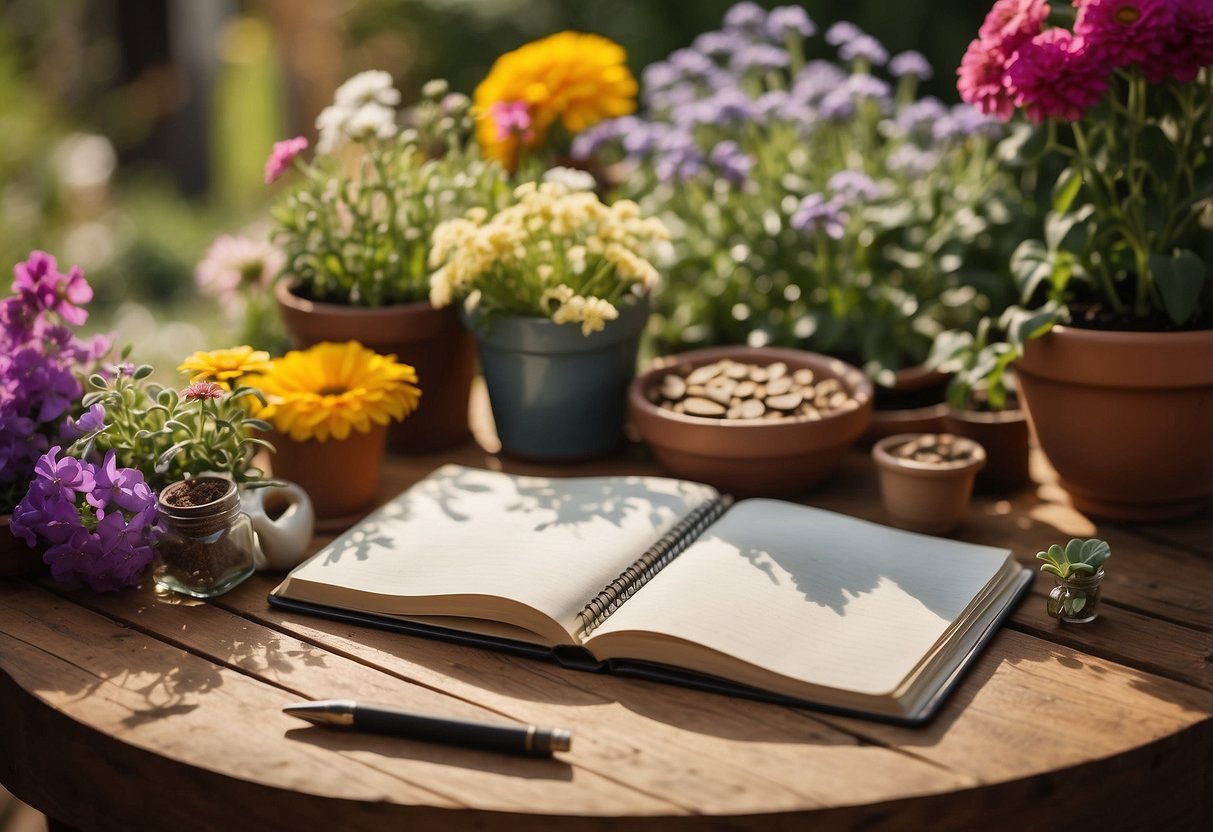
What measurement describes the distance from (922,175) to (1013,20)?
51 centimetres

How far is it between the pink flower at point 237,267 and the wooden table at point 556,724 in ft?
2.30

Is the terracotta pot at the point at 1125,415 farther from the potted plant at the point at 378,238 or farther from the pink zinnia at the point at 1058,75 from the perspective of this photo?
the potted plant at the point at 378,238

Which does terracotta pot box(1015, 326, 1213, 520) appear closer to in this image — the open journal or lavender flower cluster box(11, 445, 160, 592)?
the open journal

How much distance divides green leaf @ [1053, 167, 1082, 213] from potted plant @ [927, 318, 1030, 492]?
→ 0.59 ft

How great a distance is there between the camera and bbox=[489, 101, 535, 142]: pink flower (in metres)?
1.87

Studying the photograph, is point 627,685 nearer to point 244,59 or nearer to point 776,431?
point 776,431

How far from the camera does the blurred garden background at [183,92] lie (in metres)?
4.28

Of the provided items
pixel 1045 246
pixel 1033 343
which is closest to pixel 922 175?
pixel 1045 246

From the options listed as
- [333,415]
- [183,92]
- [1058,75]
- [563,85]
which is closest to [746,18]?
[563,85]

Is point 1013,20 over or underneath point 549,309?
over

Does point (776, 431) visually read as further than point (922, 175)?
No

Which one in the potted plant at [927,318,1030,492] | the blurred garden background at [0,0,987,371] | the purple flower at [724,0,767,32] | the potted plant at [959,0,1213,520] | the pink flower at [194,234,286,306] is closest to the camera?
the potted plant at [959,0,1213,520]

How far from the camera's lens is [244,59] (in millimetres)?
5012

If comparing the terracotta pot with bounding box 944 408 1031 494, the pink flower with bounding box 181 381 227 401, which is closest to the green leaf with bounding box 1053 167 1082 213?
the terracotta pot with bounding box 944 408 1031 494
